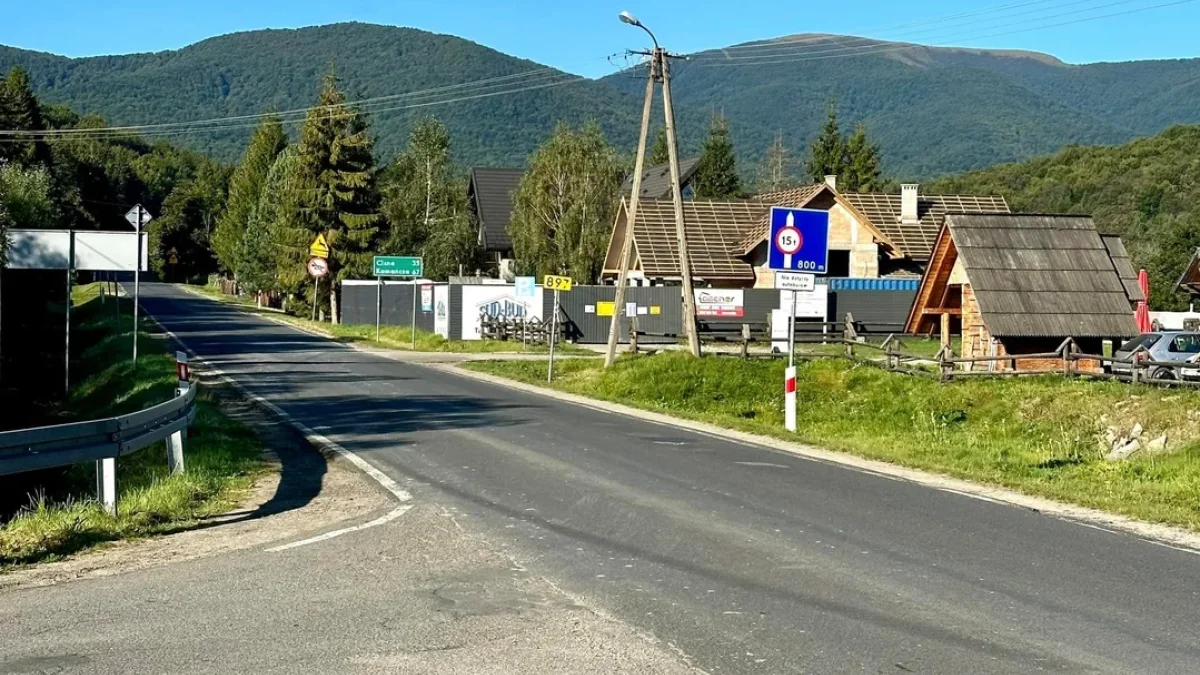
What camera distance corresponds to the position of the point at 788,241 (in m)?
21.4

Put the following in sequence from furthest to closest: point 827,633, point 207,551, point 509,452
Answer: point 509,452 → point 207,551 → point 827,633

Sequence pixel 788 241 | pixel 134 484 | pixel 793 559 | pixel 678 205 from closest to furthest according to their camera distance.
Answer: pixel 793 559, pixel 134 484, pixel 788 241, pixel 678 205

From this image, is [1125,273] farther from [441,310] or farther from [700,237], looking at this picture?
[441,310]

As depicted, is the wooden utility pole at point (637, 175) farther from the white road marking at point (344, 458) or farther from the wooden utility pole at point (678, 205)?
the white road marking at point (344, 458)

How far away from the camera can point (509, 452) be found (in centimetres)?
1689

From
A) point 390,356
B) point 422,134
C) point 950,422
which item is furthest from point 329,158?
point 950,422

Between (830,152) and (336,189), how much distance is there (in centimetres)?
4345

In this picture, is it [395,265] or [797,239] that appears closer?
[797,239]

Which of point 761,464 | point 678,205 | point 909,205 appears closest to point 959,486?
point 761,464

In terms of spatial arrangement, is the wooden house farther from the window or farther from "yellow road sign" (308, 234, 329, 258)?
"yellow road sign" (308, 234, 329, 258)

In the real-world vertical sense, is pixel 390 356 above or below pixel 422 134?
below

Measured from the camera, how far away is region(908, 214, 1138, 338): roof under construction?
29859 mm

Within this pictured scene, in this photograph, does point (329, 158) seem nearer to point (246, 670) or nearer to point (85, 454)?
point (85, 454)

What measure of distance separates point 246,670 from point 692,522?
5370 mm
